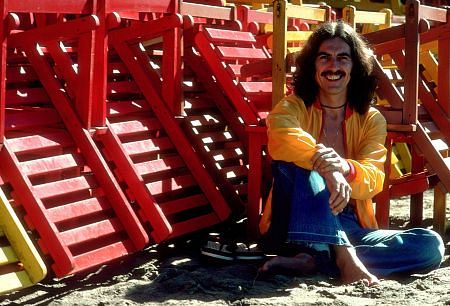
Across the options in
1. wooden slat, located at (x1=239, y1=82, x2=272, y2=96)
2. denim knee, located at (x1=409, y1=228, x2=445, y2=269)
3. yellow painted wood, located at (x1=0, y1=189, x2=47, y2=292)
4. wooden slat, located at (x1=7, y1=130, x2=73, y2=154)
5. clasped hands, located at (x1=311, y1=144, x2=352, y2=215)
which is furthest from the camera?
wooden slat, located at (x1=239, y1=82, x2=272, y2=96)

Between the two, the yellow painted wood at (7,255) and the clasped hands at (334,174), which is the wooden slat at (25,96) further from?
the clasped hands at (334,174)

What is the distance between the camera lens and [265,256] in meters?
5.13

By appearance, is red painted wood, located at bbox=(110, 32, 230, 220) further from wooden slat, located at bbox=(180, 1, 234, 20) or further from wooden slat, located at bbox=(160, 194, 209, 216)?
wooden slat, located at bbox=(180, 1, 234, 20)

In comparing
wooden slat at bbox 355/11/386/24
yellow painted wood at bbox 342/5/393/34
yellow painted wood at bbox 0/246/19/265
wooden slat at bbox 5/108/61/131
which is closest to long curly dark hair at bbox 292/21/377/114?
wooden slat at bbox 5/108/61/131

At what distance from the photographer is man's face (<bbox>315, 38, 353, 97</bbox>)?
17.0 ft

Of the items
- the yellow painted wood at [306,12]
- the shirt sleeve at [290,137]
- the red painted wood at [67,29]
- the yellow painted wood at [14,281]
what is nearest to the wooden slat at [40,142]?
the red painted wood at [67,29]

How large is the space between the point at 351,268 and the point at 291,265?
34 cm

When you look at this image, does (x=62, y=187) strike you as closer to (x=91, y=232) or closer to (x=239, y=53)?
(x=91, y=232)

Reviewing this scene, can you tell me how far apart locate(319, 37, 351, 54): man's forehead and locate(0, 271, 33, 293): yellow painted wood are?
6.79ft

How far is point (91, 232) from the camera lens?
4.82m

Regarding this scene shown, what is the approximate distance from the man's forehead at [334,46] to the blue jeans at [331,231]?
0.75 m

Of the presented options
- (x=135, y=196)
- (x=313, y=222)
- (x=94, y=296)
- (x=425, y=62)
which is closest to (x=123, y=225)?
(x=135, y=196)

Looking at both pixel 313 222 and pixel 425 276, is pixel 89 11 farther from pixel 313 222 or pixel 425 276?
pixel 425 276

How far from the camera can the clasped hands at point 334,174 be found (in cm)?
462
